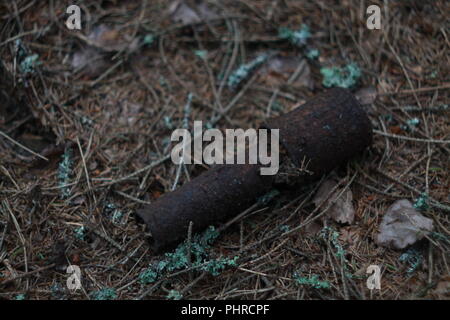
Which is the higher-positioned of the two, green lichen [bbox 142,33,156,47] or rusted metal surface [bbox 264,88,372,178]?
green lichen [bbox 142,33,156,47]

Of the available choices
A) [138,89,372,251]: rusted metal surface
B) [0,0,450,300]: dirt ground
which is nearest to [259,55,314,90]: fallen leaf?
[0,0,450,300]: dirt ground

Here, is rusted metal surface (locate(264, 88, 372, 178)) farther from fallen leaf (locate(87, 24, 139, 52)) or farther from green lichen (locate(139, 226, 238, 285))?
fallen leaf (locate(87, 24, 139, 52))

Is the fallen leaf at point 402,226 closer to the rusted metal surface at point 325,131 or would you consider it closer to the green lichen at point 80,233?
the rusted metal surface at point 325,131

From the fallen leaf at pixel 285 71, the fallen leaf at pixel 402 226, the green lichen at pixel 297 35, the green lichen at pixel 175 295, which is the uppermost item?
the green lichen at pixel 297 35

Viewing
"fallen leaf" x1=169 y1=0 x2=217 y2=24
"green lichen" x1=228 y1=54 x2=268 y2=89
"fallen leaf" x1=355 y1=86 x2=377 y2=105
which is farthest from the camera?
"fallen leaf" x1=169 y1=0 x2=217 y2=24

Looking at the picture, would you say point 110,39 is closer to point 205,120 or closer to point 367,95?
point 205,120

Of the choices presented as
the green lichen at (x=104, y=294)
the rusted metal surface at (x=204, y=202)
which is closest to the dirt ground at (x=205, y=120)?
the green lichen at (x=104, y=294)

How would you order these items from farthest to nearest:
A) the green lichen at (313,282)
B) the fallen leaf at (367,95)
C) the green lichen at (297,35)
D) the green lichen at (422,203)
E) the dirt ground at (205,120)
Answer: the green lichen at (297,35) → the fallen leaf at (367,95) → the green lichen at (422,203) → the dirt ground at (205,120) → the green lichen at (313,282)
